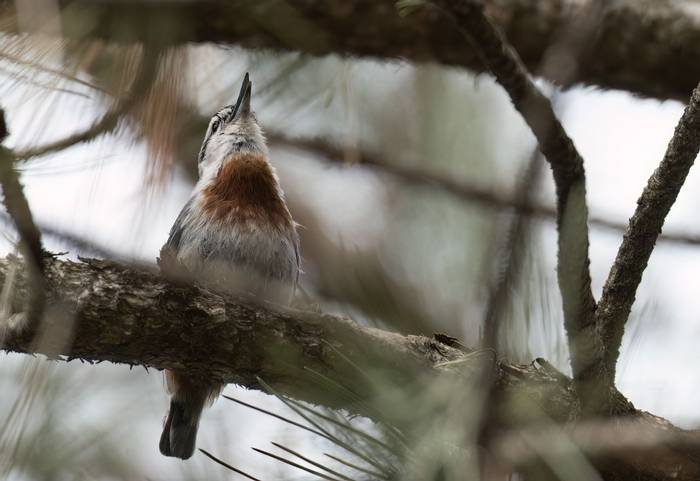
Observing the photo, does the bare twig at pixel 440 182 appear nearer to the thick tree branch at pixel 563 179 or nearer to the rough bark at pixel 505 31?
the thick tree branch at pixel 563 179

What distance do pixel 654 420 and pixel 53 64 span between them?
2022 mm

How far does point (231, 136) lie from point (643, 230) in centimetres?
266

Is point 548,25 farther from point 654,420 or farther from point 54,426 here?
point 54,426

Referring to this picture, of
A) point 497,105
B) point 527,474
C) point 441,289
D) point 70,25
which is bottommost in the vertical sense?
point 527,474

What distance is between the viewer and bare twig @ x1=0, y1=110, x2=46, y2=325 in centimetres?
189

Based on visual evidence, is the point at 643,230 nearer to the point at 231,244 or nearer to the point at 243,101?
the point at 231,244

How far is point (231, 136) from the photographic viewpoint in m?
4.54

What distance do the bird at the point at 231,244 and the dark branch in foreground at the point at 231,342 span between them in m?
0.90

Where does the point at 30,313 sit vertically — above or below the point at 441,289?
below

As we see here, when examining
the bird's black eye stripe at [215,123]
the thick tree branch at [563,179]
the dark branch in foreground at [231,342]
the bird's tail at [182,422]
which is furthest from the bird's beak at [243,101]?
the thick tree branch at [563,179]

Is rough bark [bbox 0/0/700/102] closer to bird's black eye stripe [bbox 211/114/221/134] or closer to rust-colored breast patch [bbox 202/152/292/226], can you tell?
rust-colored breast patch [bbox 202/152/292/226]

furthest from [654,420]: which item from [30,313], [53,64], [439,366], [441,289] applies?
[53,64]

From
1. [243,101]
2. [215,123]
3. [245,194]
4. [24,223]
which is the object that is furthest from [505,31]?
[24,223]

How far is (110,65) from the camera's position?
3.13 metres
